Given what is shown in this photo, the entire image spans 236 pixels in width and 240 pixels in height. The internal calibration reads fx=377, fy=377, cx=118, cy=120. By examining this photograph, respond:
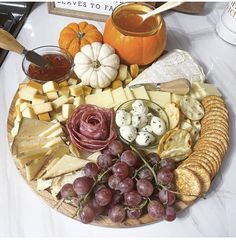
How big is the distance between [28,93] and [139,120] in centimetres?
29

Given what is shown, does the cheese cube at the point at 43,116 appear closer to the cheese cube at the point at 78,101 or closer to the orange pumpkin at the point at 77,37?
the cheese cube at the point at 78,101

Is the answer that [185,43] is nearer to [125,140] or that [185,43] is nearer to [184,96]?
[184,96]

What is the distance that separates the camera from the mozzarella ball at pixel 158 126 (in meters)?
0.90

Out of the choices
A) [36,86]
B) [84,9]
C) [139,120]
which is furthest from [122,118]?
[84,9]

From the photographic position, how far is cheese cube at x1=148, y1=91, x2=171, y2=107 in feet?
3.21

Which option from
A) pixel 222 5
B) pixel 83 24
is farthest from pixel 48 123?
pixel 222 5

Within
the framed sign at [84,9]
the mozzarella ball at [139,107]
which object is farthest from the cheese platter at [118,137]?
the framed sign at [84,9]

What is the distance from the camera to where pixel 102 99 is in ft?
3.22

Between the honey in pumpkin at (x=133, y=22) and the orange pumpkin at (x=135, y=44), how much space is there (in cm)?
2

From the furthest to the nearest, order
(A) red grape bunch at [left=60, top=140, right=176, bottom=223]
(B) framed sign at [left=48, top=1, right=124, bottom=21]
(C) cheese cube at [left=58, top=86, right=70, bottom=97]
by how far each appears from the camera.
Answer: (B) framed sign at [left=48, top=1, right=124, bottom=21]
(C) cheese cube at [left=58, top=86, right=70, bottom=97]
(A) red grape bunch at [left=60, top=140, right=176, bottom=223]

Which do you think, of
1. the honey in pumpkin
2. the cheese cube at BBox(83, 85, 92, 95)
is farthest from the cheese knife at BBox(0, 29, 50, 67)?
the honey in pumpkin

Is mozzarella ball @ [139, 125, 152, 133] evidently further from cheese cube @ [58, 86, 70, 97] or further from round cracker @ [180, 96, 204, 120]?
cheese cube @ [58, 86, 70, 97]

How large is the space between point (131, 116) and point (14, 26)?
0.52 metres

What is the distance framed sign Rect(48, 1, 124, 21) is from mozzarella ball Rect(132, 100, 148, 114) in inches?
15.7
